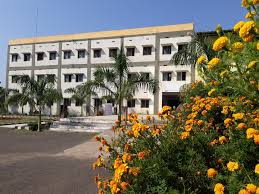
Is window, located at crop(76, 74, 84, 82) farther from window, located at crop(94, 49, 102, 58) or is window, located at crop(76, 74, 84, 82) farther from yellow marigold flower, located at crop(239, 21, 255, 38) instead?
yellow marigold flower, located at crop(239, 21, 255, 38)

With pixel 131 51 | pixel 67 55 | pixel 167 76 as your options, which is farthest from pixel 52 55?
pixel 167 76

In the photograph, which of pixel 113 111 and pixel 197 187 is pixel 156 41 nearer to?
pixel 113 111

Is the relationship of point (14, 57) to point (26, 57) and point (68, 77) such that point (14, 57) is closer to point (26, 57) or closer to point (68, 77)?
point (26, 57)

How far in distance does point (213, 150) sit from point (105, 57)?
36340 millimetres

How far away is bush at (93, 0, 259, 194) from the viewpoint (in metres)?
2.14

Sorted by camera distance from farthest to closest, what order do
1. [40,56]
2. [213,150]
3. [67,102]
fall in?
[40,56] < [67,102] < [213,150]

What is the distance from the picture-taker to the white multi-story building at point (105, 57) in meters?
34.4

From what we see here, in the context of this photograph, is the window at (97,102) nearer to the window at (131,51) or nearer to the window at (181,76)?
the window at (131,51)

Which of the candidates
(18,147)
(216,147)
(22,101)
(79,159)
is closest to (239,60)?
(216,147)

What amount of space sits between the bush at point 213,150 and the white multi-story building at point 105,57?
29673 millimetres

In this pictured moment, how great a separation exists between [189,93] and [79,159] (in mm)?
3917

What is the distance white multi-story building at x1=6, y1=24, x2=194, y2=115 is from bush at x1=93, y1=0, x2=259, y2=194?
29673mm

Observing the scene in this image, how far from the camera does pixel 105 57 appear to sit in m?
38.7

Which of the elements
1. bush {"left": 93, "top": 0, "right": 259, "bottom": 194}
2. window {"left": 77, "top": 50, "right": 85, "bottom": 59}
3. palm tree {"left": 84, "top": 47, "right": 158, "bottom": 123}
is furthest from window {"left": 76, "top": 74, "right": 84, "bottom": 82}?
bush {"left": 93, "top": 0, "right": 259, "bottom": 194}
